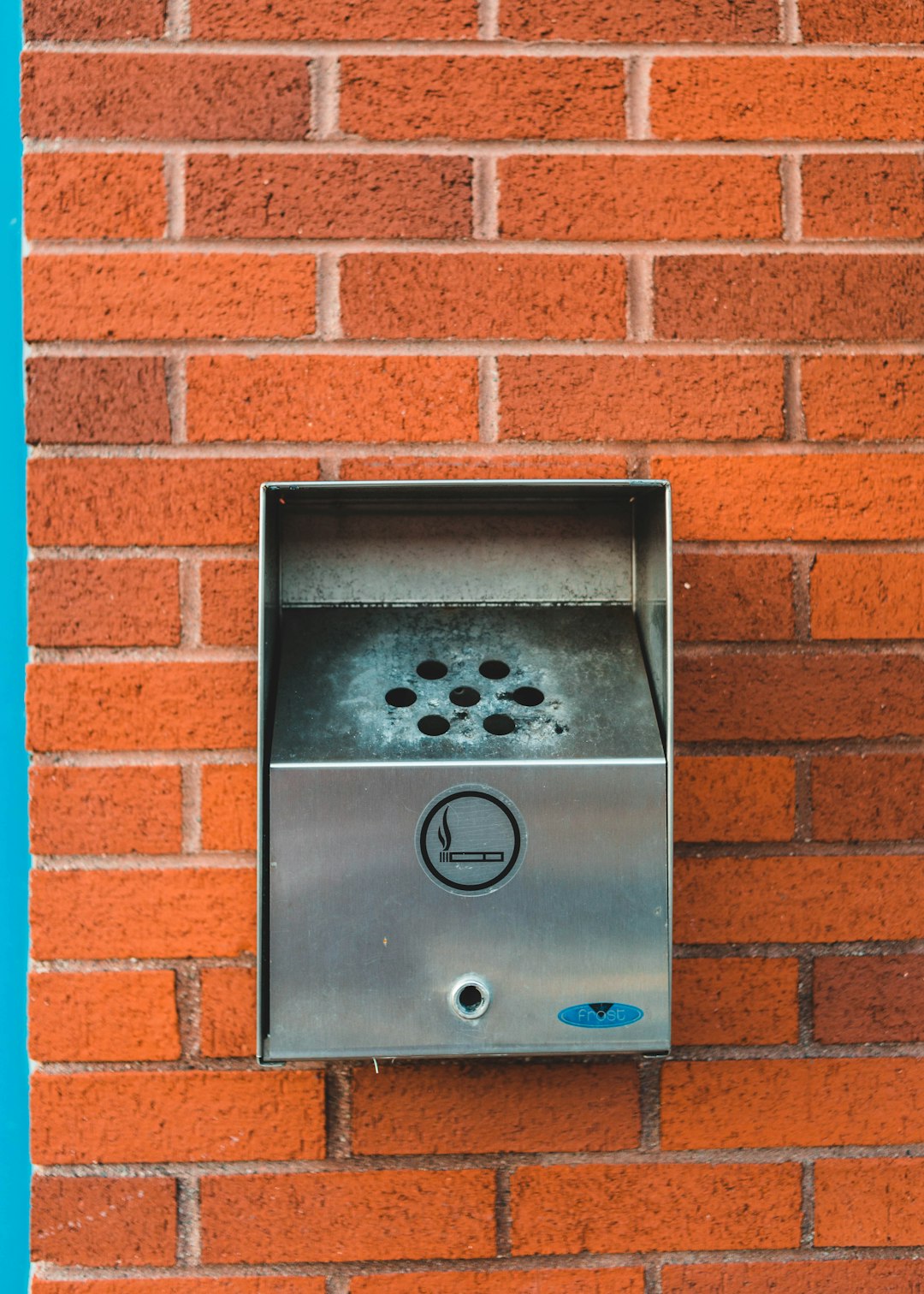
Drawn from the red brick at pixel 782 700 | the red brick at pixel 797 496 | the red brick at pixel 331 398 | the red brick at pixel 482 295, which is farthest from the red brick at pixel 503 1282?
the red brick at pixel 482 295

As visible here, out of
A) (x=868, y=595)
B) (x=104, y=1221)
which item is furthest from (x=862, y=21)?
(x=104, y=1221)

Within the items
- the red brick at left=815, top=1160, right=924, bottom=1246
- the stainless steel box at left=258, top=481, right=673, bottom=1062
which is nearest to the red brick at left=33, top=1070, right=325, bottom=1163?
the stainless steel box at left=258, top=481, right=673, bottom=1062

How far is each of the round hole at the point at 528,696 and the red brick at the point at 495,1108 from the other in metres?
0.47

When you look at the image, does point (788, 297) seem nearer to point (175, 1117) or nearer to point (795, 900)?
point (795, 900)

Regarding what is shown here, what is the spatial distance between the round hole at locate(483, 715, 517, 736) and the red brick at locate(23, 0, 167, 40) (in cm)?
89

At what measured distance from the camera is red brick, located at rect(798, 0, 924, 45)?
3.80 ft

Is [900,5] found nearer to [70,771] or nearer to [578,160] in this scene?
[578,160]

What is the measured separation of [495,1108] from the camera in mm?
1134

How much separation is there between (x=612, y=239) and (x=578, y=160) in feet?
0.33

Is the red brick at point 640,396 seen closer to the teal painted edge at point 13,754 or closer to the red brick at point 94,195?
the red brick at point 94,195

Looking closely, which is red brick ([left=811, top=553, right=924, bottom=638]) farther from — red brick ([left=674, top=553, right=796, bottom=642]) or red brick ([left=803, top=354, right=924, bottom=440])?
red brick ([left=803, top=354, right=924, bottom=440])

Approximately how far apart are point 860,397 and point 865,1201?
957 millimetres

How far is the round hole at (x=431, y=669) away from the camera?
3.21 feet

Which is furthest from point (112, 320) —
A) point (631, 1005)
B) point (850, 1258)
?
point (850, 1258)
